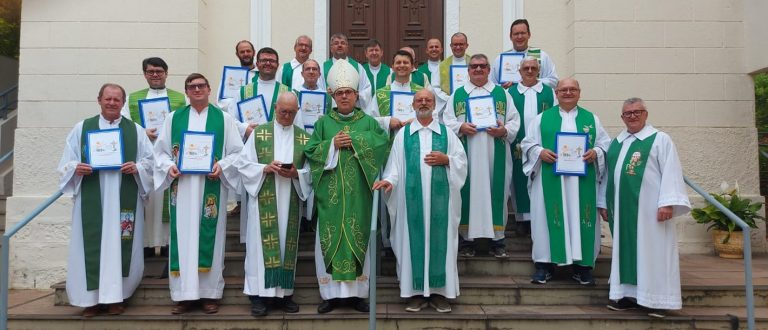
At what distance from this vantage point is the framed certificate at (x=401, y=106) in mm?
5582

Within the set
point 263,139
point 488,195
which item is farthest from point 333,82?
point 488,195

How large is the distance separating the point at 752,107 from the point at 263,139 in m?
6.55

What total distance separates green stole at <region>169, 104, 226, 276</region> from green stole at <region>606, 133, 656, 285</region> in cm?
347

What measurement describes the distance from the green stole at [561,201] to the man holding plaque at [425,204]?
2.84 feet

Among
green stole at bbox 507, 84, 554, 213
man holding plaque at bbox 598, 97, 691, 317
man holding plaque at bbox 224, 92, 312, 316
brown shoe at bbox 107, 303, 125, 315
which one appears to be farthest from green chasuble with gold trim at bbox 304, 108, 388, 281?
man holding plaque at bbox 598, 97, 691, 317

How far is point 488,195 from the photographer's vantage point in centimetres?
547

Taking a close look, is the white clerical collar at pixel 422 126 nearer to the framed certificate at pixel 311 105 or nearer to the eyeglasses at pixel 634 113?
the framed certificate at pixel 311 105

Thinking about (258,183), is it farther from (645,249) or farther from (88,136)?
(645,249)

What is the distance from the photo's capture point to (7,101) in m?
9.73

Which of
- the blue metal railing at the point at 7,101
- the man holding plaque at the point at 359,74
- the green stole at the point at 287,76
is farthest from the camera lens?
the blue metal railing at the point at 7,101

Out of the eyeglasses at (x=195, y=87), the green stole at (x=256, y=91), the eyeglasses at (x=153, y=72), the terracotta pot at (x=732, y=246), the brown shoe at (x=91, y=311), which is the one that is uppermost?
the eyeglasses at (x=153, y=72)

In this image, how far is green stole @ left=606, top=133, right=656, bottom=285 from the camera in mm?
4746

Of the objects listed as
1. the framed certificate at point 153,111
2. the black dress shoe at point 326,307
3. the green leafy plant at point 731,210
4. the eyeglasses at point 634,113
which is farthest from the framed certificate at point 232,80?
the green leafy plant at point 731,210

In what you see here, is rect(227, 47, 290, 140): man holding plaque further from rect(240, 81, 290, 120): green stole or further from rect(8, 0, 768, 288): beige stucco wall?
rect(8, 0, 768, 288): beige stucco wall
